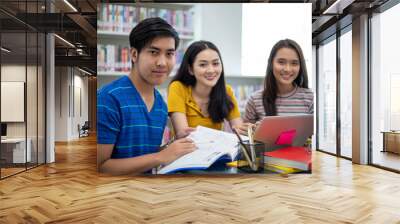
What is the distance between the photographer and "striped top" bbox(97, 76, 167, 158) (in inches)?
208

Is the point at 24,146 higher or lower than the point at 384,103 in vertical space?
lower

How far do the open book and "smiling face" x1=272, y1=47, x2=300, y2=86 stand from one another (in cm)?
99

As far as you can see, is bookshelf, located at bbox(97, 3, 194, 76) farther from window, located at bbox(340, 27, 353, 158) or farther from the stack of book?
window, located at bbox(340, 27, 353, 158)

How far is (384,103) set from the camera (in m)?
6.61

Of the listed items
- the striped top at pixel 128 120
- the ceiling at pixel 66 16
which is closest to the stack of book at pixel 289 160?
the striped top at pixel 128 120

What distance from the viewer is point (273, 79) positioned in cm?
561

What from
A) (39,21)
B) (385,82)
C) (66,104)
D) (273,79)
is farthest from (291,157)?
(66,104)

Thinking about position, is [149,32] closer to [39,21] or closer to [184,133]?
[184,133]

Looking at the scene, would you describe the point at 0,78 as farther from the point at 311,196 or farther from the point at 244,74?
the point at 311,196

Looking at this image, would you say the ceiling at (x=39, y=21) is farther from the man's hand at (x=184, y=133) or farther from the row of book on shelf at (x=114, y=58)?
the man's hand at (x=184, y=133)

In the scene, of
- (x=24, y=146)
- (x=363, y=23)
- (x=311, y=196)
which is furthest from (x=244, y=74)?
(x=24, y=146)

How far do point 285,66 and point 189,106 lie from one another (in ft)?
4.81

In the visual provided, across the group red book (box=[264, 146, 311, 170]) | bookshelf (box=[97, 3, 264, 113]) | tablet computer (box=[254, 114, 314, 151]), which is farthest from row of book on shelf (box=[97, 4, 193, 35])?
red book (box=[264, 146, 311, 170])

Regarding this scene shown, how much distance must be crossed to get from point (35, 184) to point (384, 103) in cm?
550
